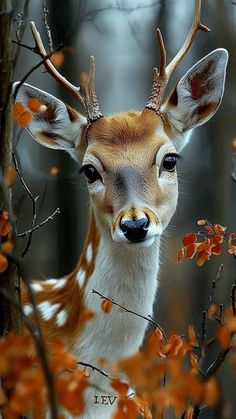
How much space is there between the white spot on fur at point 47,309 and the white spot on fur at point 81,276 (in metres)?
0.20

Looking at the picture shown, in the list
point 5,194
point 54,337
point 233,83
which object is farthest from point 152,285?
point 233,83

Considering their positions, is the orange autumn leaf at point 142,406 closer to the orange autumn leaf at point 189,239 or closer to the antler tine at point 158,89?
the orange autumn leaf at point 189,239

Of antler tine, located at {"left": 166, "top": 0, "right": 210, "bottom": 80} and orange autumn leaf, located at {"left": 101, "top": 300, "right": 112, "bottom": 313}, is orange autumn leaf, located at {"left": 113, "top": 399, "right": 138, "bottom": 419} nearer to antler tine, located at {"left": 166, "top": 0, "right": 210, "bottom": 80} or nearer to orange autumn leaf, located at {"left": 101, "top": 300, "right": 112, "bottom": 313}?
orange autumn leaf, located at {"left": 101, "top": 300, "right": 112, "bottom": 313}

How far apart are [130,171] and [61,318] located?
89 centimetres

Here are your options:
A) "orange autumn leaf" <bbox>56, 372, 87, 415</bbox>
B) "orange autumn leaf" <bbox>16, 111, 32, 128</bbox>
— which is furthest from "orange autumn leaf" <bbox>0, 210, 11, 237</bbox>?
"orange autumn leaf" <bbox>56, 372, 87, 415</bbox>

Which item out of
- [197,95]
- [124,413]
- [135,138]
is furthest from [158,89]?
[124,413]

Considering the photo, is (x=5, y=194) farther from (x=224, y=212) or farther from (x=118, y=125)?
(x=224, y=212)

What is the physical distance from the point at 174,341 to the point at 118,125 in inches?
60.4

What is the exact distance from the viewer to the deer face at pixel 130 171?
12.9ft

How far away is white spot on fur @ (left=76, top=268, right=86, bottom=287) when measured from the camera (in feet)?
14.6

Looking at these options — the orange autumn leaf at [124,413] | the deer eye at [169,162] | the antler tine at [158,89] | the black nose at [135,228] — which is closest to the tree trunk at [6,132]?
the orange autumn leaf at [124,413]

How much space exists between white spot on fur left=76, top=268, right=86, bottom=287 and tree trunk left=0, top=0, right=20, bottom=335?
4.08 feet

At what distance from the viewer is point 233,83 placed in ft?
37.6

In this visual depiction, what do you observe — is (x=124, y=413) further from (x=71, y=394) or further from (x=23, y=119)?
(x=23, y=119)
